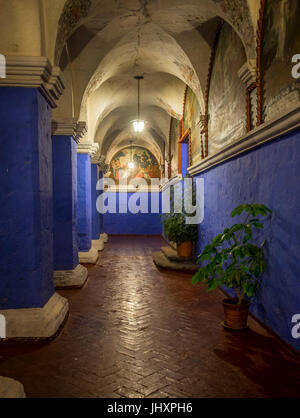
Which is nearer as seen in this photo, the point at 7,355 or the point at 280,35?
the point at 7,355

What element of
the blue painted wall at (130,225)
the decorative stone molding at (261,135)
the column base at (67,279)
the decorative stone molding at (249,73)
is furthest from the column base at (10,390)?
the blue painted wall at (130,225)

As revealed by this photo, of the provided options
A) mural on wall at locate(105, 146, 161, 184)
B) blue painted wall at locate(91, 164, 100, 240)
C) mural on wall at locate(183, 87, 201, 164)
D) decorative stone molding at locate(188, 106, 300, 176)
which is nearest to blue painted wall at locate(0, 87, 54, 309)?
decorative stone molding at locate(188, 106, 300, 176)

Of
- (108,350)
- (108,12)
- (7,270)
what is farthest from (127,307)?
(108,12)

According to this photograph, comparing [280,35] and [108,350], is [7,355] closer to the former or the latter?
[108,350]

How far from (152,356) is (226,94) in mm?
4562

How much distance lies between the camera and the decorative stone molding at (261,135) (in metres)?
3.34

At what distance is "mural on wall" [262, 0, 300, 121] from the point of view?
11.6 ft

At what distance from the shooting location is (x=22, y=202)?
3.91m

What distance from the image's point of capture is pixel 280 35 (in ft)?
12.7

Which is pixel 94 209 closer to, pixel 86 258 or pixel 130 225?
pixel 86 258

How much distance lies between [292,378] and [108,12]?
601 cm

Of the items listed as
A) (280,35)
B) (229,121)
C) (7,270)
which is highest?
(280,35)

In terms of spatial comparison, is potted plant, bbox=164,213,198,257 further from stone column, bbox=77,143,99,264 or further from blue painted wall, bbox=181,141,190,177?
blue painted wall, bbox=181,141,190,177
